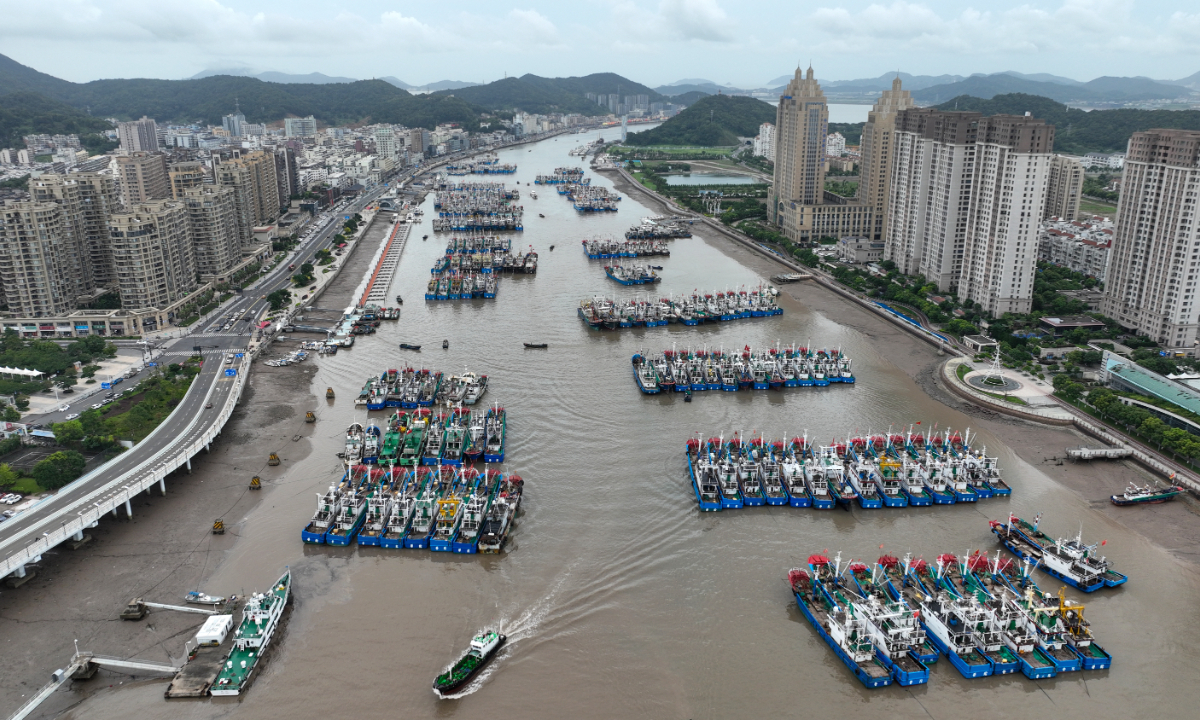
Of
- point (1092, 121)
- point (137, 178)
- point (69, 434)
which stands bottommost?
point (69, 434)

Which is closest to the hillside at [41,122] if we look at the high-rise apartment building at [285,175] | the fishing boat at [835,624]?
the high-rise apartment building at [285,175]

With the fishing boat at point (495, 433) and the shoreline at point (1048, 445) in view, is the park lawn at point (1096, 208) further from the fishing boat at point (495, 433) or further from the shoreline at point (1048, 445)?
the fishing boat at point (495, 433)

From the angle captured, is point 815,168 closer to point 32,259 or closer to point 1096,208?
point 1096,208

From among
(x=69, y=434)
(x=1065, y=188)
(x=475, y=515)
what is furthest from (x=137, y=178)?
(x=1065, y=188)

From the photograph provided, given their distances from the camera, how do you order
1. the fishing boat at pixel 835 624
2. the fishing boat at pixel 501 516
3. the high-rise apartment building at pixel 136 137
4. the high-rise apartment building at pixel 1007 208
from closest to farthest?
the fishing boat at pixel 835 624
the fishing boat at pixel 501 516
the high-rise apartment building at pixel 1007 208
the high-rise apartment building at pixel 136 137

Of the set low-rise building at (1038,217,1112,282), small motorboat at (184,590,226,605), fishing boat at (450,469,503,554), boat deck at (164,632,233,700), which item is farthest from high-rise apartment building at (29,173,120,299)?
low-rise building at (1038,217,1112,282)
